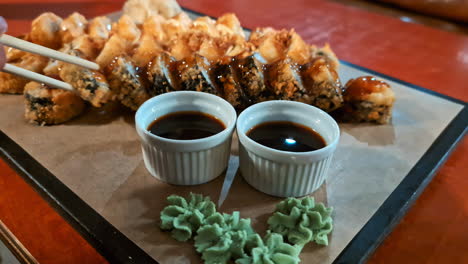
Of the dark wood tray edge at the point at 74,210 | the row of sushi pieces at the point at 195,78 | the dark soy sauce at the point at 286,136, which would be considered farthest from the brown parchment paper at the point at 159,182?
the dark soy sauce at the point at 286,136

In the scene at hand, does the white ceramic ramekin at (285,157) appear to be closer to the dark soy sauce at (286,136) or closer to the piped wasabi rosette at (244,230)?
the dark soy sauce at (286,136)

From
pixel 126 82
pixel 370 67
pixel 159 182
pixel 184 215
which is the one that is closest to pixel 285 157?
pixel 184 215

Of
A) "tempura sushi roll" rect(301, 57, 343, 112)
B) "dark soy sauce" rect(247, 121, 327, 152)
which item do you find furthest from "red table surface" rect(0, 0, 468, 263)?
"tempura sushi roll" rect(301, 57, 343, 112)

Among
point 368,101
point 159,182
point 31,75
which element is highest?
point 31,75

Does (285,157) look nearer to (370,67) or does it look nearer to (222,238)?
(222,238)

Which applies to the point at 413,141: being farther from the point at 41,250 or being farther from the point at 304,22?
the point at 304,22

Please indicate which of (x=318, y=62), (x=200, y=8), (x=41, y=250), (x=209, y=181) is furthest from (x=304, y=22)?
(x=41, y=250)
